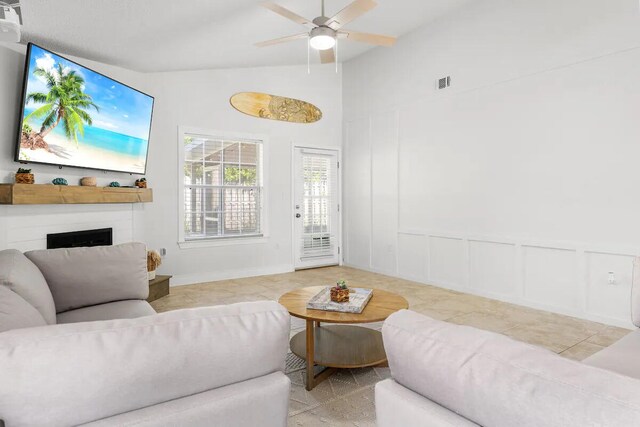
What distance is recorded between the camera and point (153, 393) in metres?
0.87

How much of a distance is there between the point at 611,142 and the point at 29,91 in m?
5.28

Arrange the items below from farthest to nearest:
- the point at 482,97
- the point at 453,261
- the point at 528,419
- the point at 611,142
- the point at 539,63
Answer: the point at 453,261 < the point at 482,97 < the point at 539,63 < the point at 611,142 < the point at 528,419

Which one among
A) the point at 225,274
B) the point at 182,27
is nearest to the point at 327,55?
the point at 182,27

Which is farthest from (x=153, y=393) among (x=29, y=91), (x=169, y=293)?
(x=169, y=293)

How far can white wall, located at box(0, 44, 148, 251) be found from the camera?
330cm

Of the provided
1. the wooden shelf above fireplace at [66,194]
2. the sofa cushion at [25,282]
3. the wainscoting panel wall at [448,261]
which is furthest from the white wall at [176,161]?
the wainscoting panel wall at [448,261]

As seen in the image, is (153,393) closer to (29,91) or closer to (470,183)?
(29,91)

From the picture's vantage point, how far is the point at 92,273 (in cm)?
243

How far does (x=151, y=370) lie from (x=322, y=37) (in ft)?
9.66

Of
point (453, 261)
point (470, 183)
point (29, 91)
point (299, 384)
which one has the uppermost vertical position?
point (29, 91)

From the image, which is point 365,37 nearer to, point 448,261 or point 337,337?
point 337,337

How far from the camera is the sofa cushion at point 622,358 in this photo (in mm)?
1577

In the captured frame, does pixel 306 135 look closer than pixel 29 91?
No

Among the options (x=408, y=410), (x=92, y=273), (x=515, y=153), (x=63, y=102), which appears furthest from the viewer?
(x=515, y=153)
